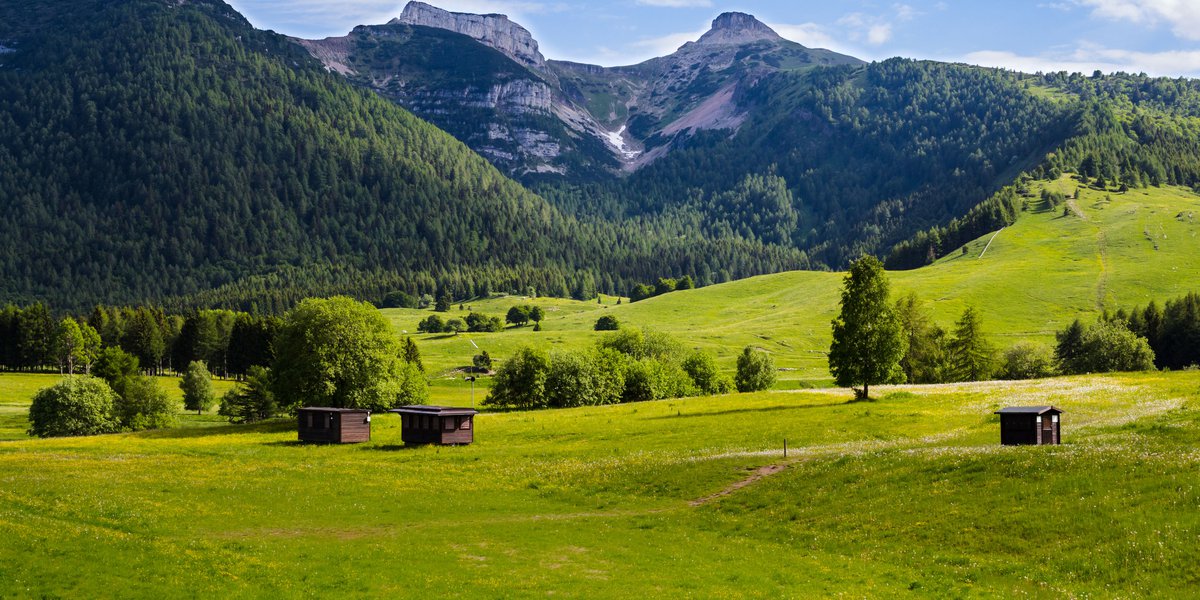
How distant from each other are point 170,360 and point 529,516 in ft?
556

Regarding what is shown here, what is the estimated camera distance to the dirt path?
50.0m

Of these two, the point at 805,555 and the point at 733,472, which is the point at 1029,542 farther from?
the point at 733,472

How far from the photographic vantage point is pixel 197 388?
149 meters

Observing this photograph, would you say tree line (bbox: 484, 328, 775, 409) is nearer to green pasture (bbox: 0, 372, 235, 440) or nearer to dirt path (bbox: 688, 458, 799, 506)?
green pasture (bbox: 0, 372, 235, 440)

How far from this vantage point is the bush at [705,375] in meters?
152

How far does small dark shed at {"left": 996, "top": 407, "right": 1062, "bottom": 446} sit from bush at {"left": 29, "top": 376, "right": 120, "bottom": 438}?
106 m

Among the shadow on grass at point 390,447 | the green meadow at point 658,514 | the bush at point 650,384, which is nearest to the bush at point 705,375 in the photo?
the bush at point 650,384

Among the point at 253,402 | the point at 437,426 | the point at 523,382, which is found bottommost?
the point at 253,402

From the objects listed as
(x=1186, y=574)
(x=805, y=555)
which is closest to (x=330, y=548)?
(x=805, y=555)

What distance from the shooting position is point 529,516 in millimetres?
48219

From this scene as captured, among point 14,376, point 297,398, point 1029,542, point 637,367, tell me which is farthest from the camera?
point 14,376

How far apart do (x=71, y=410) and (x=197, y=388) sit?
33.3 m

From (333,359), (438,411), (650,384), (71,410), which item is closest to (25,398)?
(71,410)

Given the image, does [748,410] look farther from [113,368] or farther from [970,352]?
[113,368]
